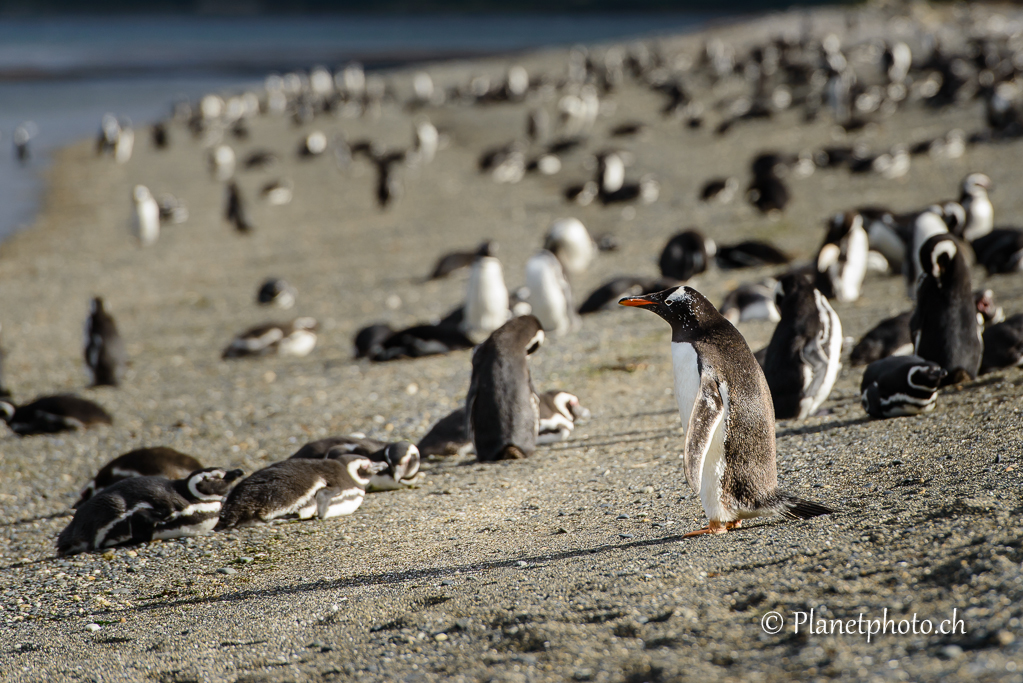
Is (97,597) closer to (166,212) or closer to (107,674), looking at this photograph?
(107,674)

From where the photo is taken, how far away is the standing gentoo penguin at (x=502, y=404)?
20.1ft

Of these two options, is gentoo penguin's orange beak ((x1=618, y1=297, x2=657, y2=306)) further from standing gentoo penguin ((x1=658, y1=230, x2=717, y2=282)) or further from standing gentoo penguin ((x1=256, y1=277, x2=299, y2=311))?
standing gentoo penguin ((x1=256, y1=277, x2=299, y2=311))

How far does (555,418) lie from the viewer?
6.54 meters

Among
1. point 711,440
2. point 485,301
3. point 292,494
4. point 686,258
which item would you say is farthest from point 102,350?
point 711,440

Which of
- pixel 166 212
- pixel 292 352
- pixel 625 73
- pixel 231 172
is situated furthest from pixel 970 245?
pixel 625 73

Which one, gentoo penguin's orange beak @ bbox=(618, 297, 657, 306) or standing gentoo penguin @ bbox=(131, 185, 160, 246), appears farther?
standing gentoo penguin @ bbox=(131, 185, 160, 246)

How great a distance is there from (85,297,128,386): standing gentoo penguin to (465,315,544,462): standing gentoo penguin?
4.60m

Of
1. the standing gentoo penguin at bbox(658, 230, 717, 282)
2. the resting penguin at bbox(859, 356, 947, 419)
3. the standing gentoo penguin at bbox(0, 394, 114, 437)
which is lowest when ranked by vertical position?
the standing gentoo penguin at bbox(0, 394, 114, 437)

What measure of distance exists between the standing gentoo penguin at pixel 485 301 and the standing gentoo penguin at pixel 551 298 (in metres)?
0.28

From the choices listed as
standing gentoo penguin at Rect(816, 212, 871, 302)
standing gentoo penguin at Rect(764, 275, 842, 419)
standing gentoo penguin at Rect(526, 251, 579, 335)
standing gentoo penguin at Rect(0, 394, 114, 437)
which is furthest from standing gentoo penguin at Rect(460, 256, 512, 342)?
standing gentoo penguin at Rect(764, 275, 842, 419)

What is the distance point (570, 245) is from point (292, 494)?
7.41m

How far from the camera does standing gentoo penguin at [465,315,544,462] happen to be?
6.14m

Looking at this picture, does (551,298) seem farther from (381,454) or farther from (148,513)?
(148,513)

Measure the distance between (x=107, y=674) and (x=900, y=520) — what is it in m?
3.08
